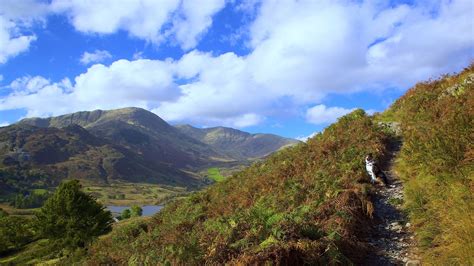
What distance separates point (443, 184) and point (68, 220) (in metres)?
55.2

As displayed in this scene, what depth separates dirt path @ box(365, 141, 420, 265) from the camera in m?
11.4

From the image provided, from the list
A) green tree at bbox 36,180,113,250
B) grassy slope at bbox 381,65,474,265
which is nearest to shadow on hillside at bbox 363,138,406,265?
grassy slope at bbox 381,65,474,265

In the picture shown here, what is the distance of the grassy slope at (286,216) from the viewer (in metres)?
11.6

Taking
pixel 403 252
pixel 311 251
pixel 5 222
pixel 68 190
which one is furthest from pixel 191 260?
pixel 5 222

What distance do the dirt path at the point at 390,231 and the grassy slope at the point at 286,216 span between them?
1.68 ft

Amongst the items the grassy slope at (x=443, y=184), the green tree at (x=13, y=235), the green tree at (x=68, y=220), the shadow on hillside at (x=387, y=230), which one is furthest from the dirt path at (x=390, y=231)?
the green tree at (x=13, y=235)

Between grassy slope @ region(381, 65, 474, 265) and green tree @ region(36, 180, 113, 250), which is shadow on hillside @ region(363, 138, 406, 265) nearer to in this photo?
grassy slope @ region(381, 65, 474, 265)

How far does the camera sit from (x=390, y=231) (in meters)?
13.2

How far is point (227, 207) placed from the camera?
22.5 m

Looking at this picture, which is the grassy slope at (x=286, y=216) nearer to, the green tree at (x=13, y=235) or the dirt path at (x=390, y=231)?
the dirt path at (x=390, y=231)

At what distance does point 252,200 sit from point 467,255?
13783mm

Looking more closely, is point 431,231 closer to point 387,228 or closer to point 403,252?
point 403,252

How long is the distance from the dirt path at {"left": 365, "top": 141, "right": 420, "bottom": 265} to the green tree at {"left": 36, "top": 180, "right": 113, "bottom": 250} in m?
49.3

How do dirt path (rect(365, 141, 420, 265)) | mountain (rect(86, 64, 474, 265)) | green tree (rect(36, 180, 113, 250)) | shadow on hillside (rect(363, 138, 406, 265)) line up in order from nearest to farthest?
mountain (rect(86, 64, 474, 265))
dirt path (rect(365, 141, 420, 265))
shadow on hillside (rect(363, 138, 406, 265))
green tree (rect(36, 180, 113, 250))
